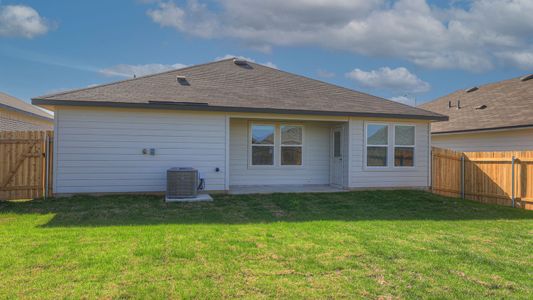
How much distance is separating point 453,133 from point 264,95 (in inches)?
296

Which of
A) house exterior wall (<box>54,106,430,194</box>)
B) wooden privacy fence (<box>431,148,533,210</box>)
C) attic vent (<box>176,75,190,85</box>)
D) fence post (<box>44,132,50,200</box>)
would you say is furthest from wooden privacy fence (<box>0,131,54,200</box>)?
wooden privacy fence (<box>431,148,533,210</box>)

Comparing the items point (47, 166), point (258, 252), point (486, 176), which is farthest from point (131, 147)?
point (486, 176)

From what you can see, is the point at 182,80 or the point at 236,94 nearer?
the point at 236,94

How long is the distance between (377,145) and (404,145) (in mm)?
976

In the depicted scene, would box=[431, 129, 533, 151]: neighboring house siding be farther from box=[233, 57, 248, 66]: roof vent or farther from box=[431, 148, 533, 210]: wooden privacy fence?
box=[233, 57, 248, 66]: roof vent

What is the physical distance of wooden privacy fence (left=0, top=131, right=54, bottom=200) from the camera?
30.0 ft

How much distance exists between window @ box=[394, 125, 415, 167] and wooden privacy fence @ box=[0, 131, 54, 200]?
10083 millimetres

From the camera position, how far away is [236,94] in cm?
1120

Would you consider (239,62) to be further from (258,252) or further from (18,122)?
(258,252)

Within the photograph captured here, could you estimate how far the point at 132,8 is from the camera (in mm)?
13094

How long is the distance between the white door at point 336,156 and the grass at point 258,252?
3.45 metres

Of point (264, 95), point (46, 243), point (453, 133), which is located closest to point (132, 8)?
point (264, 95)

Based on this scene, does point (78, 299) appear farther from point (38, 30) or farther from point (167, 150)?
point (38, 30)

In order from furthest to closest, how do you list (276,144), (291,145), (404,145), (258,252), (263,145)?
(291,145) < (276,144) < (263,145) < (404,145) < (258,252)
